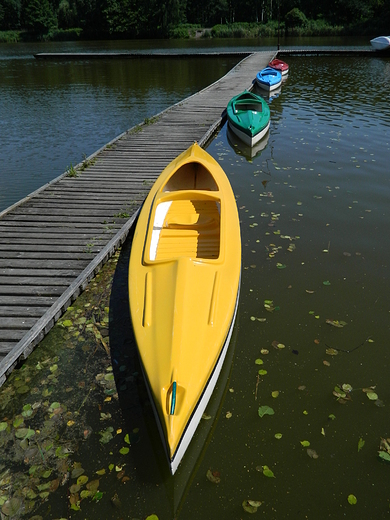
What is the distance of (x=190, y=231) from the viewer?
7.02 metres

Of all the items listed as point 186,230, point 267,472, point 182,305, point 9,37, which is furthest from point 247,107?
point 9,37

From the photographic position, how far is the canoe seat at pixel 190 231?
6477mm

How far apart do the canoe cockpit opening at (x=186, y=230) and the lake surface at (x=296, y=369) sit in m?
0.93

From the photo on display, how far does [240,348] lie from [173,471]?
212cm

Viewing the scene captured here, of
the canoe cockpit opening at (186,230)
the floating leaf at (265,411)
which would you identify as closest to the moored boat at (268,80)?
the canoe cockpit opening at (186,230)

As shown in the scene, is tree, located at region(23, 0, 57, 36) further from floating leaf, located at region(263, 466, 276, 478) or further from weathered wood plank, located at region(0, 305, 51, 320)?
floating leaf, located at region(263, 466, 276, 478)

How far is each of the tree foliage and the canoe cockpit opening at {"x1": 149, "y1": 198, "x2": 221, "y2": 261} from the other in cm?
6907

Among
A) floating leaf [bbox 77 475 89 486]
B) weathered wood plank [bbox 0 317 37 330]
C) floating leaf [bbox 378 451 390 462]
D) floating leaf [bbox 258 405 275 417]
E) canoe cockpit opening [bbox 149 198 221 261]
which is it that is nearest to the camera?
floating leaf [bbox 77 475 89 486]

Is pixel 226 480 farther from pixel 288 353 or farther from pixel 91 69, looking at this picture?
pixel 91 69

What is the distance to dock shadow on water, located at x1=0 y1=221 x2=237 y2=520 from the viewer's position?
3664mm

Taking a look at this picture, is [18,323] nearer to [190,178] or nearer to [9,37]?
[190,178]

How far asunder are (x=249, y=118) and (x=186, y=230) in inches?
A: 364

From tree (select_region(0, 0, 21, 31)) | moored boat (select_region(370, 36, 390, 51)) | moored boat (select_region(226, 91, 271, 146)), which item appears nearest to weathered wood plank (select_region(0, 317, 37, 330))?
moored boat (select_region(226, 91, 271, 146))

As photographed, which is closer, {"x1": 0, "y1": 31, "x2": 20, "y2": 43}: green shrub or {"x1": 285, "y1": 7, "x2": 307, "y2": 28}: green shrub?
{"x1": 285, "y1": 7, "x2": 307, "y2": 28}: green shrub
